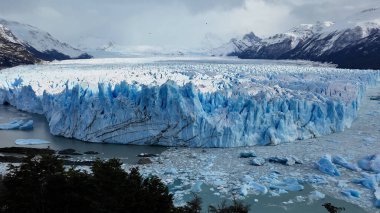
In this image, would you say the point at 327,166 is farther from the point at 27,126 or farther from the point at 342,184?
the point at 27,126

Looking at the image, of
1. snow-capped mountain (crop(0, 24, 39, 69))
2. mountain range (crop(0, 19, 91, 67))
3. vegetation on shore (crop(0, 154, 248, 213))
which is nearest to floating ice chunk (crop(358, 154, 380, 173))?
vegetation on shore (crop(0, 154, 248, 213))

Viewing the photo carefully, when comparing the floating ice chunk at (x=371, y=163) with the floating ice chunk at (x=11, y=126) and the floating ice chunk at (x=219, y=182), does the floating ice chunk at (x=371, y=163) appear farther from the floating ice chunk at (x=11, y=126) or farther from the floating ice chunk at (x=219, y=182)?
the floating ice chunk at (x=11, y=126)

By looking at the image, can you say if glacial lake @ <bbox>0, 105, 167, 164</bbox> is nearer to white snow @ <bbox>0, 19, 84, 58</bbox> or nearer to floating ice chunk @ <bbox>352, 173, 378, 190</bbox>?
floating ice chunk @ <bbox>352, 173, 378, 190</bbox>

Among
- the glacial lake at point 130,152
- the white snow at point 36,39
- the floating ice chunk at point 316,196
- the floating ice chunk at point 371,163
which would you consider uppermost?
the white snow at point 36,39

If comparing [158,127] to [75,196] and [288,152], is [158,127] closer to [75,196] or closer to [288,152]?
[288,152]

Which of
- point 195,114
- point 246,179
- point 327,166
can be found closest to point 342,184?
point 327,166

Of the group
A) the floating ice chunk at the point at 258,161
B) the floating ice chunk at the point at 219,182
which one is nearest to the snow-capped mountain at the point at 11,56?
the floating ice chunk at the point at 258,161
